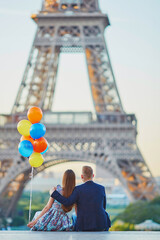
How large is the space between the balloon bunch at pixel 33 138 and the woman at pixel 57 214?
269 centimetres

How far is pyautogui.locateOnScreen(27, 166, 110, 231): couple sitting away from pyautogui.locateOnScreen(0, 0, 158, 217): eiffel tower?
22.0m

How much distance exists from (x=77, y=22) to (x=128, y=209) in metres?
12.9

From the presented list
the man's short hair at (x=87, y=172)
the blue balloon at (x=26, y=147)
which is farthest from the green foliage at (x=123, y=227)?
the man's short hair at (x=87, y=172)

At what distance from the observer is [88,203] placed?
8102mm

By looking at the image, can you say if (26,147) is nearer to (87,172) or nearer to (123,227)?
(87,172)

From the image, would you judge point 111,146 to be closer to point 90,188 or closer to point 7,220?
point 7,220

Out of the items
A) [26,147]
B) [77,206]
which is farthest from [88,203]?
[26,147]

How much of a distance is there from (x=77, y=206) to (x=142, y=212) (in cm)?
2226

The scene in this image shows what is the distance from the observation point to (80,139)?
31.7m

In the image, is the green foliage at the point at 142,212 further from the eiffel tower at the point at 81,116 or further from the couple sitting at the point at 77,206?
the couple sitting at the point at 77,206

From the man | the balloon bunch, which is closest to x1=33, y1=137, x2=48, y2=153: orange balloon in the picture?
the balloon bunch

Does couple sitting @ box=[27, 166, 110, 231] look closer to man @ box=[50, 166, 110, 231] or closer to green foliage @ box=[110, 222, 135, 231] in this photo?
man @ box=[50, 166, 110, 231]

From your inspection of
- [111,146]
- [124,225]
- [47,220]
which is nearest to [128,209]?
[124,225]

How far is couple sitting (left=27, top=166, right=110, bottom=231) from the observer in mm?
8008
